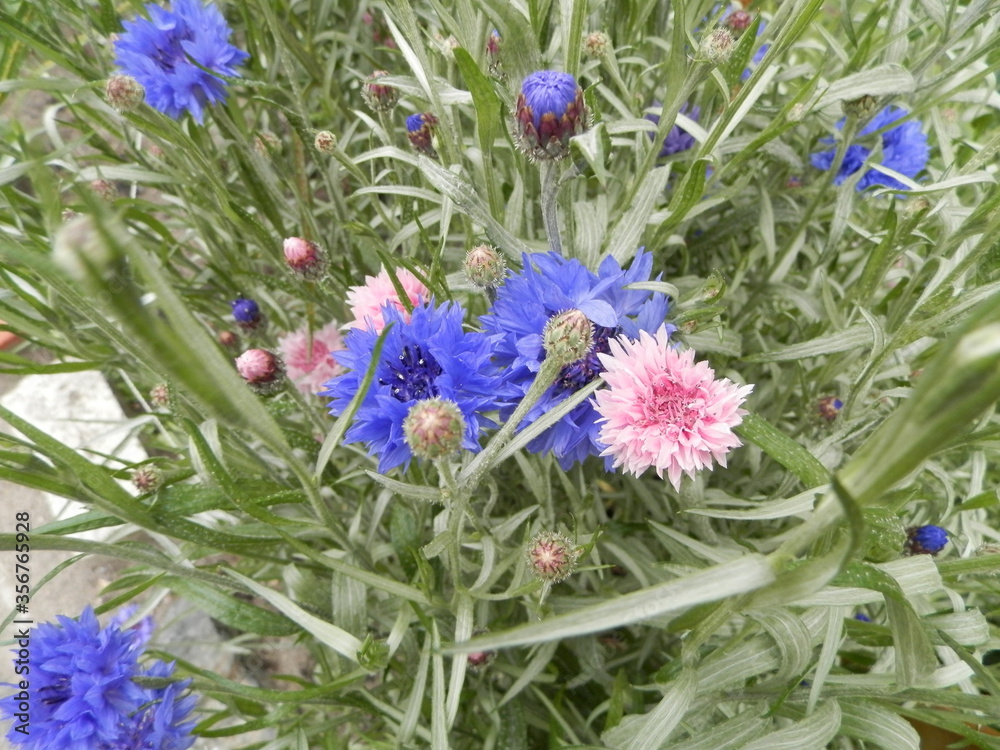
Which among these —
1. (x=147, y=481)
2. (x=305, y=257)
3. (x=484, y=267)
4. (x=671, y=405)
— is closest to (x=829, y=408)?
(x=671, y=405)

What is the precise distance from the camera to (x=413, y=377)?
0.50 m

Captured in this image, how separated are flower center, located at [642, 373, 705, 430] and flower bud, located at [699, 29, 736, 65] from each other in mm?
247

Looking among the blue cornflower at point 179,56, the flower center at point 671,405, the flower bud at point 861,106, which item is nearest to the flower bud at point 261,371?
the blue cornflower at point 179,56

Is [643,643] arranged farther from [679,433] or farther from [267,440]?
[267,440]

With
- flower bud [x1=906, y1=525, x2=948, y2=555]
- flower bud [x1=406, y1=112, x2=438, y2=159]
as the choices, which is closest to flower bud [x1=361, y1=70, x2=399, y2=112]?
flower bud [x1=406, y1=112, x2=438, y2=159]

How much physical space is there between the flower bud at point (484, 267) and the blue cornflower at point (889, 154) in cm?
49

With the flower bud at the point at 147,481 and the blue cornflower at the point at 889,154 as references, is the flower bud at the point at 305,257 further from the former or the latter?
the blue cornflower at the point at 889,154

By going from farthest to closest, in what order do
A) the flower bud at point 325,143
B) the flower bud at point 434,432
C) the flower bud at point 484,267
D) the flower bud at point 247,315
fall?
1. the flower bud at point 247,315
2. the flower bud at point 325,143
3. the flower bud at point 484,267
4. the flower bud at point 434,432

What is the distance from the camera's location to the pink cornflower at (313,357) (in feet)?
2.58

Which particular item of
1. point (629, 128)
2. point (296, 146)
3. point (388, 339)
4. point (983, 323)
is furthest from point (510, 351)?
point (296, 146)

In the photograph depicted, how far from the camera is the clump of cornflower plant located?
423 mm

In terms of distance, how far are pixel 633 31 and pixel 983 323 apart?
0.62 meters

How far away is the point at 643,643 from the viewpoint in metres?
0.75

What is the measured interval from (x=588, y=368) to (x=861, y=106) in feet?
1.32
